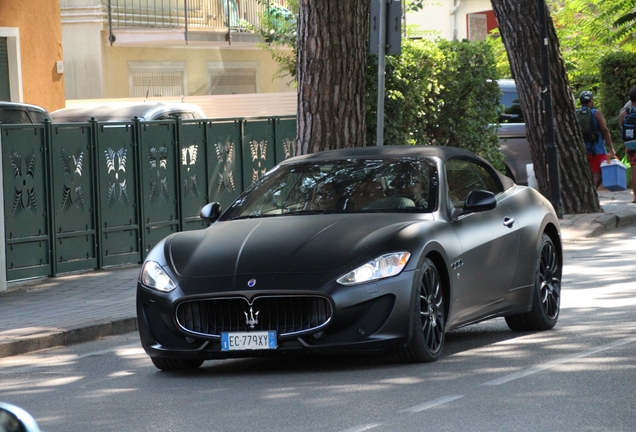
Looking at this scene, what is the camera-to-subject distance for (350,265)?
8.12 metres

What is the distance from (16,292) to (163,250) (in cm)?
554

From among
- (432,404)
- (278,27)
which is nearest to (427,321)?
(432,404)

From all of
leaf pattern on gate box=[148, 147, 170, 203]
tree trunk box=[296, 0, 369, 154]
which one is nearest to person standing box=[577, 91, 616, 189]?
tree trunk box=[296, 0, 369, 154]

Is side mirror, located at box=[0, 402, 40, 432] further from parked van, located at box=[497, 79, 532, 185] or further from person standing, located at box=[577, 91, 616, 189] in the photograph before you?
parked van, located at box=[497, 79, 532, 185]

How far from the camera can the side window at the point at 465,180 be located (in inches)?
374

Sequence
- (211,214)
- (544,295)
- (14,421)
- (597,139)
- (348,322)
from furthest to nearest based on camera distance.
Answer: (597,139)
(544,295)
(211,214)
(348,322)
(14,421)

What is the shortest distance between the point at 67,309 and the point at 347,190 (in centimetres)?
394

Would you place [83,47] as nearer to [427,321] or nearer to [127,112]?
[127,112]

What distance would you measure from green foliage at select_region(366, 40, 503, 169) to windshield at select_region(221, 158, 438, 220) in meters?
11.2

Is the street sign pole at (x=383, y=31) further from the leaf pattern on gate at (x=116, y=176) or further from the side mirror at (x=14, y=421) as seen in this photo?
the side mirror at (x=14, y=421)

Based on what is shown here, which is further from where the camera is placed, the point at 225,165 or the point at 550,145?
the point at 550,145

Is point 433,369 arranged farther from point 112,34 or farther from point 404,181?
point 112,34

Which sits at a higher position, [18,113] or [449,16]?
[449,16]

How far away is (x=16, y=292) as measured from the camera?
13.9 m
